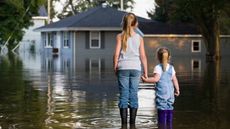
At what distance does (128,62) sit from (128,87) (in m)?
0.43

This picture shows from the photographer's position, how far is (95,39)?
57.9 meters

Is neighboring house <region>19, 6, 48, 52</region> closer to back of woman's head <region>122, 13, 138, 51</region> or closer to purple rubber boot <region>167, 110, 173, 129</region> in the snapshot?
back of woman's head <region>122, 13, 138, 51</region>

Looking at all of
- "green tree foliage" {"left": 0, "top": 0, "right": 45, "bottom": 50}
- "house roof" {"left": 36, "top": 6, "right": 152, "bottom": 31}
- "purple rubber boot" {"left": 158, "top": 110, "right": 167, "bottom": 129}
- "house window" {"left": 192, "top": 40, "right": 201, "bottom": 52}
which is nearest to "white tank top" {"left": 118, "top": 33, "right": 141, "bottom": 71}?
"purple rubber boot" {"left": 158, "top": 110, "right": 167, "bottom": 129}

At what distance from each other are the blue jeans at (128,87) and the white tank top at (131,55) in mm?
85

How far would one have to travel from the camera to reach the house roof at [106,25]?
56875mm

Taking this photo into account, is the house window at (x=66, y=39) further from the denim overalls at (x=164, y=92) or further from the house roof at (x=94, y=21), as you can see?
the denim overalls at (x=164, y=92)

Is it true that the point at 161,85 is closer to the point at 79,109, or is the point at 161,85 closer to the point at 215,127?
the point at 215,127

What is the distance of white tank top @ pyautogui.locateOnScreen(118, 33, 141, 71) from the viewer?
34.7 feet

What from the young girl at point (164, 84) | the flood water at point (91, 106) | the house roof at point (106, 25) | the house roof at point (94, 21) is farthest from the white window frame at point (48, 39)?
the young girl at point (164, 84)

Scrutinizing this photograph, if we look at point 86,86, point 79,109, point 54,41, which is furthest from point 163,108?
point 54,41

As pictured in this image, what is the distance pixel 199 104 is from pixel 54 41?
51.2m

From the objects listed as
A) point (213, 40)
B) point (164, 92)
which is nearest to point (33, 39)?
point (213, 40)

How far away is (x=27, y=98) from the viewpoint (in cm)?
1514

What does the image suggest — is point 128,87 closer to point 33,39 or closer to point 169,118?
point 169,118
